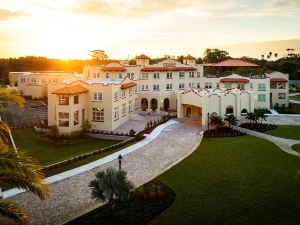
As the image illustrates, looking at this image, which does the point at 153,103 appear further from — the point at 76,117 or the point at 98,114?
the point at 76,117

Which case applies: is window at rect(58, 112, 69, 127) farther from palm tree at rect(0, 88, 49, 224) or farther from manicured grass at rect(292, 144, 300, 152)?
palm tree at rect(0, 88, 49, 224)

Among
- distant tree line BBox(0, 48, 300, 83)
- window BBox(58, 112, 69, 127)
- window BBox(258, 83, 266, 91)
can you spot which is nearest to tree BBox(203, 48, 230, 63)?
distant tree line BBox(0, 48, 300, 83)

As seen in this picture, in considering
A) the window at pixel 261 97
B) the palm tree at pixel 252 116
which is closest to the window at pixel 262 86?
the window at pixel 261 97

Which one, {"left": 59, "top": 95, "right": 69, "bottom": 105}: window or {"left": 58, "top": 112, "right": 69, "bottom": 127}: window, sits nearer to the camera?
{"left": 58, "top": 112, "right": 69, "bottom": 127}: window

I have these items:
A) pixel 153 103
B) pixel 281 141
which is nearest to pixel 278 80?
pixel 153 103

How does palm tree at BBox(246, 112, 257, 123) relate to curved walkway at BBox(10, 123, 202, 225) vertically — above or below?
above

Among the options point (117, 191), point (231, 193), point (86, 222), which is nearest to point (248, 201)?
point (231, 193)
